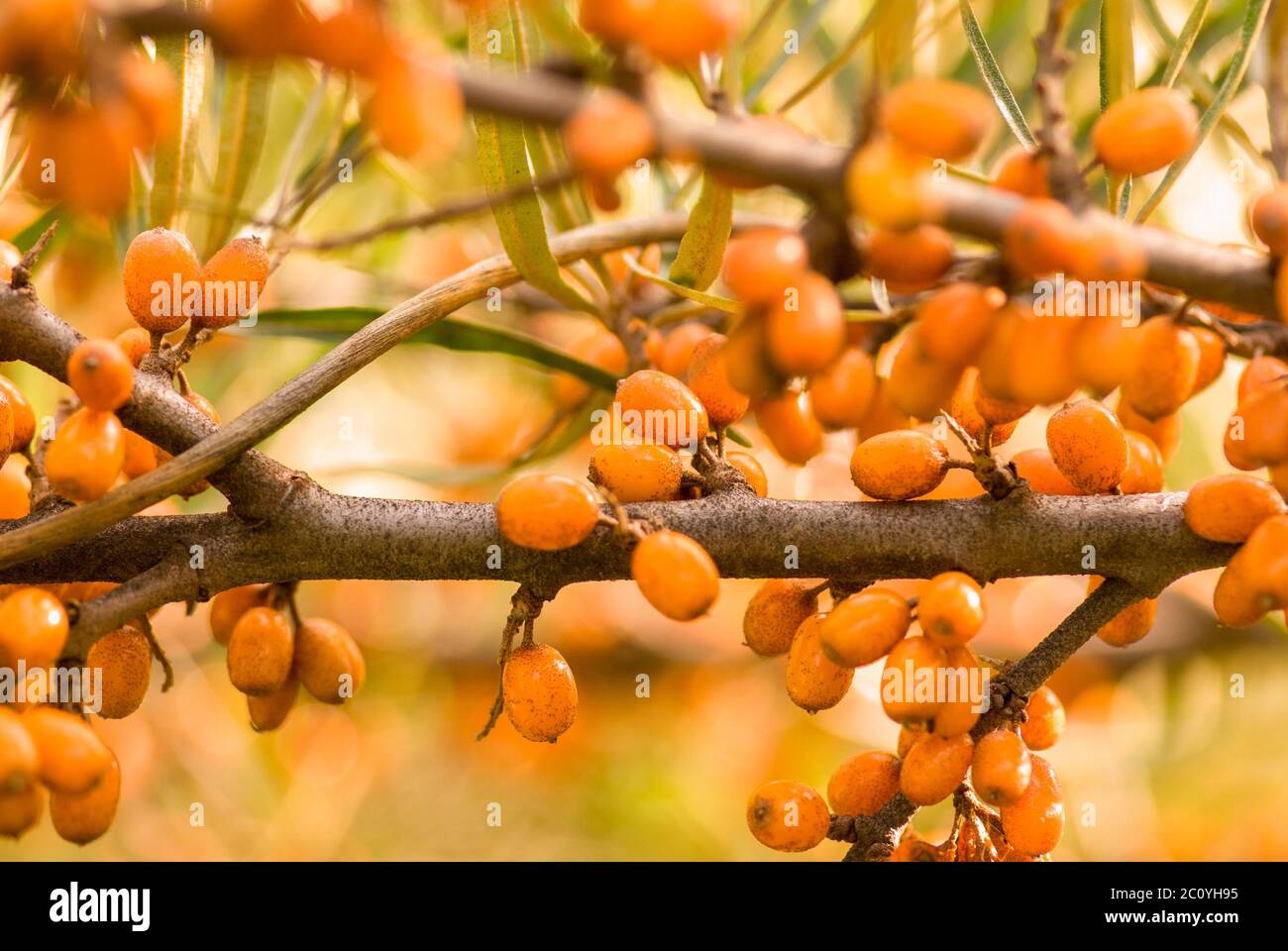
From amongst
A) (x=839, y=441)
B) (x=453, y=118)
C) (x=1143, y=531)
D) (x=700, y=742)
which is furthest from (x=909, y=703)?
(x=700, y=742)

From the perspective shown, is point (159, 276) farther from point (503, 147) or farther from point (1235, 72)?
point (1235, 72)

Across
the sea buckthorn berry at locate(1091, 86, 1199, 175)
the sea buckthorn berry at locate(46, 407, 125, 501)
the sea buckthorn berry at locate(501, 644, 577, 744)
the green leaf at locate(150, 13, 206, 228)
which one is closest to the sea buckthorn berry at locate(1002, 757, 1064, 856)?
the sea buckthorn berry at locate(501, 644, 577, 744)

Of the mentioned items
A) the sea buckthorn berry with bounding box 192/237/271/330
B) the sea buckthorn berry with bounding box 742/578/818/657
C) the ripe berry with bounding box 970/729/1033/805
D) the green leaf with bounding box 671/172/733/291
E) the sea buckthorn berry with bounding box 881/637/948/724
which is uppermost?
the green leaf with bounding box 671/172/733/291

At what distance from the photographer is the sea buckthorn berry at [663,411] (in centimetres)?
94

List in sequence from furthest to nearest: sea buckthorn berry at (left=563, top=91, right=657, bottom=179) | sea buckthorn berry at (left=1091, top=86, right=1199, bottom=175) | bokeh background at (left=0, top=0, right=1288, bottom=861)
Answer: bokeh background at (left=0, top=0, right=1288, bottom=861) < sea buckthorn berry at (left=1091, top=86, right=1199, bottom=175) < sea buckthorn berry at (left=563, top=91, right=657, bottom=179)

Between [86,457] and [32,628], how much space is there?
0.40ft

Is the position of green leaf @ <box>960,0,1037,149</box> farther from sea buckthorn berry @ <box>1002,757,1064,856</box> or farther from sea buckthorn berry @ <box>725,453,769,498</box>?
sea buckthorn berry @ <box>1002,757,1064,856</box>

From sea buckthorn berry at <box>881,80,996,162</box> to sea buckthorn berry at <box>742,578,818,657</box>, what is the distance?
494 mm

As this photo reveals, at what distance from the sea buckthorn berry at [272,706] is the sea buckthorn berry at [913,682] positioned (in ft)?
1.82

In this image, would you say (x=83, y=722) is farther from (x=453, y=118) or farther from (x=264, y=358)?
(x=264, y=358)

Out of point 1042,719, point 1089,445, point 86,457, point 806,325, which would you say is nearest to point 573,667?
point 1042,719

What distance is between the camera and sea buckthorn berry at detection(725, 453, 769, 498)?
3.33 feet
